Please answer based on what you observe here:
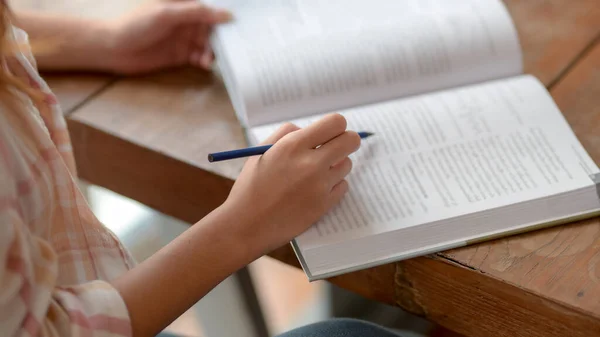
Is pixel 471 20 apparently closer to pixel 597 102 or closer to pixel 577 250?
pixel 597 102

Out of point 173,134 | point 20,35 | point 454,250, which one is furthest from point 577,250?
point 20,35

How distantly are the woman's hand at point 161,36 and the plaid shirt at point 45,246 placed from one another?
0.22 meters

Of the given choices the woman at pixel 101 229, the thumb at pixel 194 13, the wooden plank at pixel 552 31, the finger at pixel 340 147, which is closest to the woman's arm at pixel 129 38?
the thumb at pixel 194 13

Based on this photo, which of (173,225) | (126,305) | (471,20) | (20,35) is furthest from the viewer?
(173,225)

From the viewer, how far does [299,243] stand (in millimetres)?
684

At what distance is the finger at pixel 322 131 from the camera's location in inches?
28.3

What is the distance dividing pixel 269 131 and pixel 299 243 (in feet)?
0.57

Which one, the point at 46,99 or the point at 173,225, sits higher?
the point at 46,99

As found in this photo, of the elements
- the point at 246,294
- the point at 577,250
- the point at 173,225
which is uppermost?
the point at 577,250

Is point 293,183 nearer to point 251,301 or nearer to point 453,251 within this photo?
point 453,251

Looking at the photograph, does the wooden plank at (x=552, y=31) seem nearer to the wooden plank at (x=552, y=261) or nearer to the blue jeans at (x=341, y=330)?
the wooden plank at (x=552, y=261)

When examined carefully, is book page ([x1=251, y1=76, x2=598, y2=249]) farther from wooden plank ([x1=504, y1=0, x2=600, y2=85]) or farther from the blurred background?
the blurred background

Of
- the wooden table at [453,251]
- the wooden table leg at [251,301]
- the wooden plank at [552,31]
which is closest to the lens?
the wooden table at [453,251]

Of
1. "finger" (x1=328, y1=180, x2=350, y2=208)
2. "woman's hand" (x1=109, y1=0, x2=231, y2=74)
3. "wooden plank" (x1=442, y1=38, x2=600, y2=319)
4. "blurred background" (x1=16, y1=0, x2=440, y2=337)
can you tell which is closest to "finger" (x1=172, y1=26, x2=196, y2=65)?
"woman's hand" (x1=109, y1=0, x2=231, y2=74)
